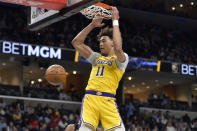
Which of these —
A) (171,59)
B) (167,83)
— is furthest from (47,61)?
(167,83)

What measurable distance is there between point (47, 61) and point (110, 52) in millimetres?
19464

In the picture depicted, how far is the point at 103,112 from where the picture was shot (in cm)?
705

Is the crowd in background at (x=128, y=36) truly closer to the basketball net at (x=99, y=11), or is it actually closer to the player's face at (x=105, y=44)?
the basketball net at (x=99, y=11)

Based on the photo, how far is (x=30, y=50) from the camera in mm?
24906

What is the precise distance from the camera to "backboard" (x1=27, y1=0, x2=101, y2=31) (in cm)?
786

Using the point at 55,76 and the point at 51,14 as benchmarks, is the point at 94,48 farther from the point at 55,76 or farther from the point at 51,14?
the point at 51,14

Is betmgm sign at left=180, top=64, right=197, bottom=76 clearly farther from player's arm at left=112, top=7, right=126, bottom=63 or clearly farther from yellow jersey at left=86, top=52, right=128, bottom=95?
player's arm at left=112, top=7, right=126, bottom=63

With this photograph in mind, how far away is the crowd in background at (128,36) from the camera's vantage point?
90.5 feet

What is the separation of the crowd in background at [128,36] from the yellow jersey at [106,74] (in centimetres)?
1794

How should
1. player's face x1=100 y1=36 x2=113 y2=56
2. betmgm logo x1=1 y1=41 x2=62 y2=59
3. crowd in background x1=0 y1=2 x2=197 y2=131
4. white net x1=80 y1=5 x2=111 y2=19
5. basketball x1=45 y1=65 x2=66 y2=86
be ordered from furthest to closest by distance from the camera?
1. betmgm logo x1=1 y1=41 x2=62 y2=59
2. crowd in background x1=0 y1=2 x2=197 y2=131
3. basketball x1=45 y1=65 x2=66 y2=86
4. white net x1=80 y1=5 x2=111 y2=19
5. player's face x1=100 y1=36 x2=113 y2=56

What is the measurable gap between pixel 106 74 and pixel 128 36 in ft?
84.9

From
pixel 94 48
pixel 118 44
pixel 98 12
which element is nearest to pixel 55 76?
pixel 98 12

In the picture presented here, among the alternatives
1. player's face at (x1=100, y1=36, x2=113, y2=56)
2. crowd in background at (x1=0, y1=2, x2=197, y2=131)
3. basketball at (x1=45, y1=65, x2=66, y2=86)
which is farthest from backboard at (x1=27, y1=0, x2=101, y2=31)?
crowd in background at (x1=0, y1=2, x2=197, y2=131)

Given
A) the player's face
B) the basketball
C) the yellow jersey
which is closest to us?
the yellow jersey
